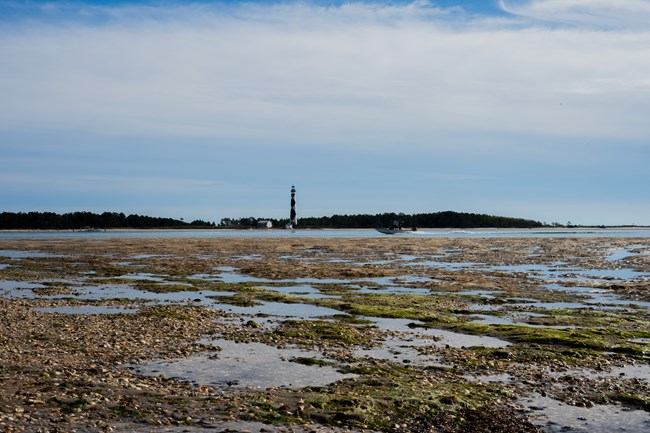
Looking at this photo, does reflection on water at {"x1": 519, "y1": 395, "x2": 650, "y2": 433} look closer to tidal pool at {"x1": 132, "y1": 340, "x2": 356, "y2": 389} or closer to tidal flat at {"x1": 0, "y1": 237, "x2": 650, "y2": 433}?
tidal flat at {"x1": 0, "y1": 237, "x2": 650, "y2": 433}

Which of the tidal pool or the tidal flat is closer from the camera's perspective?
the tidal flat

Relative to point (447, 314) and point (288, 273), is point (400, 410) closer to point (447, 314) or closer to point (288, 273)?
point (447, 314)

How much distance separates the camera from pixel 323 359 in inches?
877

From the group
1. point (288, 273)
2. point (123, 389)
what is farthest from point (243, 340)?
point (288, 273)

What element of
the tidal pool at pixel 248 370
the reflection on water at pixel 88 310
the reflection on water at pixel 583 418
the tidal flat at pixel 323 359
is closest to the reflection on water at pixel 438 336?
the tidal flat at pixel 323 359

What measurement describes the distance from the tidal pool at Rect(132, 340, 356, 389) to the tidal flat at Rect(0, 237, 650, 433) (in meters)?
0.06

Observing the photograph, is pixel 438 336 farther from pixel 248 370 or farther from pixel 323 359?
pixel 248 370

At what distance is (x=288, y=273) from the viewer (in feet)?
196

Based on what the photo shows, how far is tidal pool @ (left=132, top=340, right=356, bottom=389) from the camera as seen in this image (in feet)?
62.9

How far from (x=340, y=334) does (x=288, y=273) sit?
109ft

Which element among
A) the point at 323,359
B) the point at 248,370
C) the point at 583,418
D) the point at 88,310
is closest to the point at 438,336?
the point at 323,359

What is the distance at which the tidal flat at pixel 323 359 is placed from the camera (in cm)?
1577

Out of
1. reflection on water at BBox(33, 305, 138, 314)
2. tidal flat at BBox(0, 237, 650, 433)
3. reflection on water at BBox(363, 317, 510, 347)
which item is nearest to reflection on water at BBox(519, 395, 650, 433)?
tidal flat at BBox(0, 237, 650, 433)

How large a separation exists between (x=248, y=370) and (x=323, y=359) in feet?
9.63
